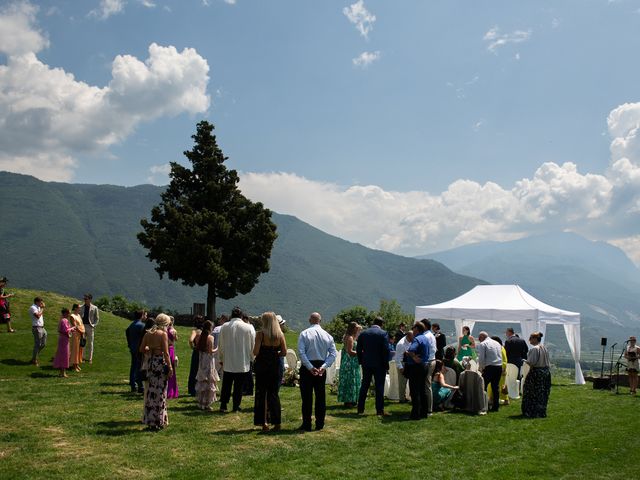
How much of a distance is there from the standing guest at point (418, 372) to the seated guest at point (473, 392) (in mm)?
1431

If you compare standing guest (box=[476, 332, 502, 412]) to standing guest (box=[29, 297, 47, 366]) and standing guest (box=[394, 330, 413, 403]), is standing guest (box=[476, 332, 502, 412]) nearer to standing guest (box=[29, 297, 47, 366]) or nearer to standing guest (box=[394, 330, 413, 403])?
standing guest (box=[394, 330, 413, 403])

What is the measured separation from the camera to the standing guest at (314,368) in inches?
365

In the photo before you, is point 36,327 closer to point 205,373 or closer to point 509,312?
point 205,373

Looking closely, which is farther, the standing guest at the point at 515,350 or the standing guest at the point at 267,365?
the standing guest at the point at 515,350

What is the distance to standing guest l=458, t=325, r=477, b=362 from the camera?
52.2ft

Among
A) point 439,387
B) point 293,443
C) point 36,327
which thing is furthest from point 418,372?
point 36,327

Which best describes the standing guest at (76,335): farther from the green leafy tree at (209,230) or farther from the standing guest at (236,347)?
the green leafy tree at (209,230)

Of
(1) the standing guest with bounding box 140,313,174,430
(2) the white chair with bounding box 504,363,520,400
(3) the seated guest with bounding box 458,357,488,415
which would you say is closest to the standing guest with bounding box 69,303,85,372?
(1) the standing guest with bounding box 140,313,174,430

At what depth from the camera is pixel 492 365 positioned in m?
12.5

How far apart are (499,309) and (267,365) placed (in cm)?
1493

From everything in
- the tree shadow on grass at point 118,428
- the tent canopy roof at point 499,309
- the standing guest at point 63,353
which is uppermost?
the tent canopy roof at point 499,309

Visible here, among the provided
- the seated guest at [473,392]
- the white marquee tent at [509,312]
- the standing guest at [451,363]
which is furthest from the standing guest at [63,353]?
the white marquee tent at [509,312]

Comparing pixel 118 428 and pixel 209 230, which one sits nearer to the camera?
pixel 118 428

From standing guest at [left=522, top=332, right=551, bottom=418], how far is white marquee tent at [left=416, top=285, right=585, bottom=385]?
9.53 m
